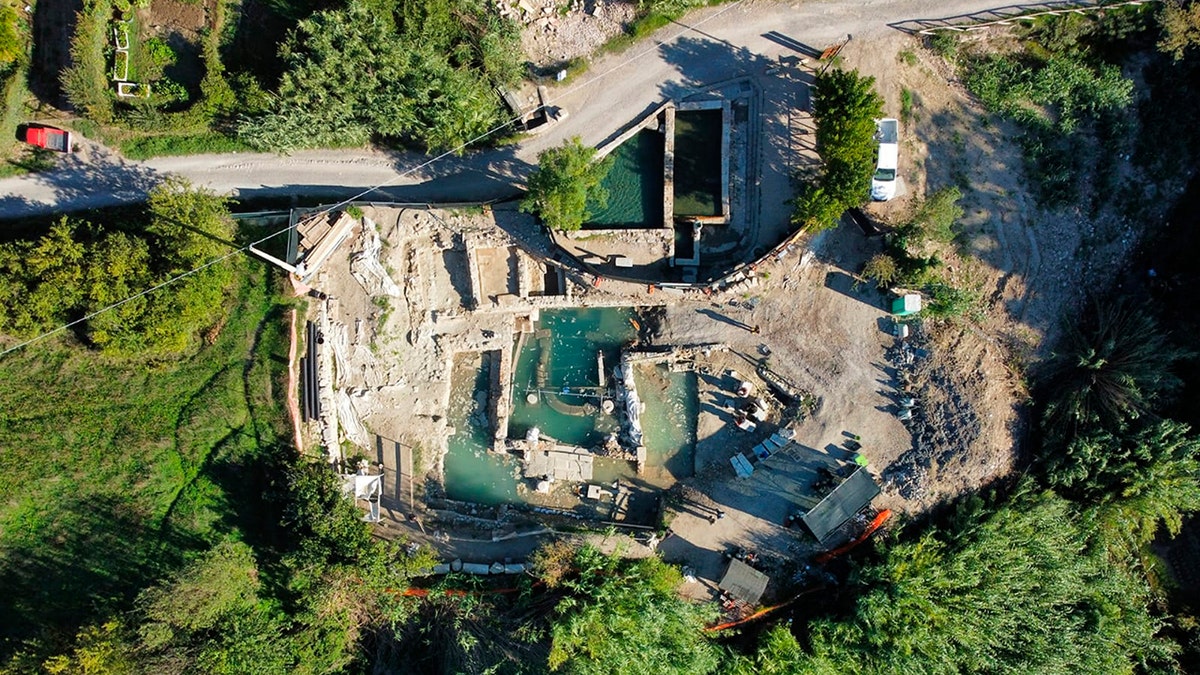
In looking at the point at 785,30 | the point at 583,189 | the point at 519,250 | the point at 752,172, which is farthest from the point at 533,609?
the point at 785,30

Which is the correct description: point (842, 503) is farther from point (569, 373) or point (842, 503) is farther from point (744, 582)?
point (569, 373)

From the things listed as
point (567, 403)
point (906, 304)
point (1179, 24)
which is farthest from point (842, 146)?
point (567, 403)

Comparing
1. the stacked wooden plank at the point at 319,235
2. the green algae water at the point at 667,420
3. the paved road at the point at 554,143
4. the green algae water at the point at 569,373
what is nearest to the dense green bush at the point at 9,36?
the paved road at the point at 554,143

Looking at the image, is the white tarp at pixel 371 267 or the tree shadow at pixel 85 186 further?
the white tarp at pixel 371 267

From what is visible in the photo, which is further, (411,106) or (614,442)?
(614,442)

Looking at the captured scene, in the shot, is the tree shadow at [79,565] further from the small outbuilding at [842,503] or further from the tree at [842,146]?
the tree at [842,146]

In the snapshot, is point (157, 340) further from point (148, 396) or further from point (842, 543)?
point (842, 543)
